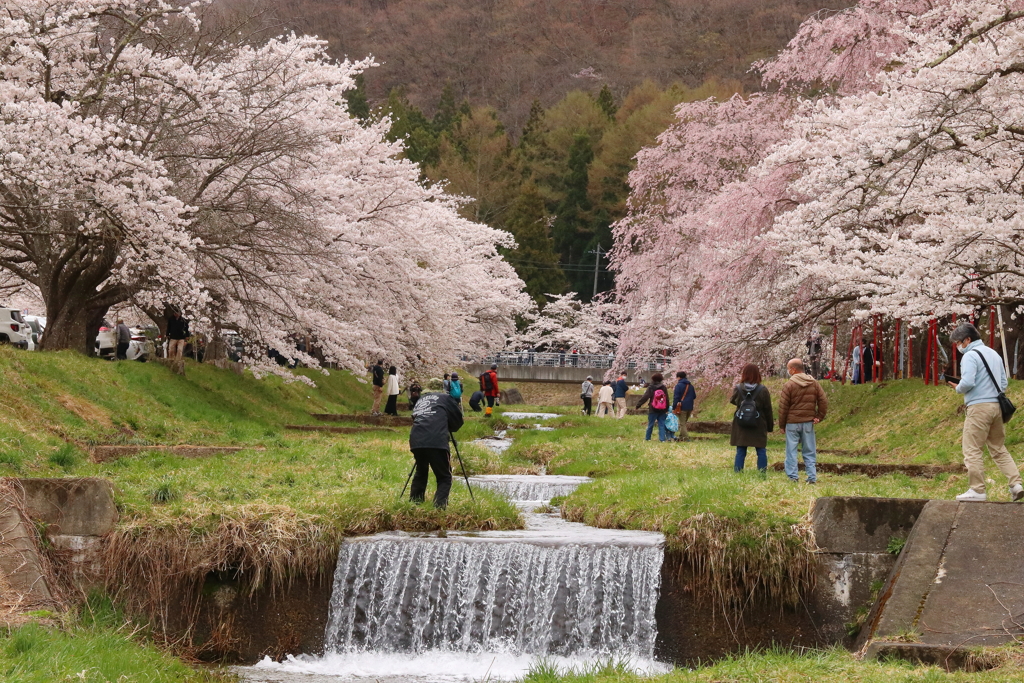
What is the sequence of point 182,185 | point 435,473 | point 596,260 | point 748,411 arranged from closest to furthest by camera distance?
point 435,473 → point 748,411 → point 182,185 → point 596,260

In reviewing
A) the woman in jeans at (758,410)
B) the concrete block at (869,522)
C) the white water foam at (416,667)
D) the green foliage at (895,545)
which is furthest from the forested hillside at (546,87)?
the green foliage at (895,545)

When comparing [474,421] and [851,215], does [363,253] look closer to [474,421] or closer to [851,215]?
[474,421]

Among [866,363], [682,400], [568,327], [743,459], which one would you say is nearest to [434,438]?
[743,459]

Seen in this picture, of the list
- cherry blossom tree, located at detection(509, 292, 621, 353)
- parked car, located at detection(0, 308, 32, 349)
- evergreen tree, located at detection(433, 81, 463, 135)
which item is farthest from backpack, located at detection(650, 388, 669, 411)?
evergreen tree, located at detection(433, 81, 463, 135)

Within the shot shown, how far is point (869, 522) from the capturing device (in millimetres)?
10094

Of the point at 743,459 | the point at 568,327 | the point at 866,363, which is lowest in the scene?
the point at 743,459

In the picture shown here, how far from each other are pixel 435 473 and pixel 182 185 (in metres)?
13.2

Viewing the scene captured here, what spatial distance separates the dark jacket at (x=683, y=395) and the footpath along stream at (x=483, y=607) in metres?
11.9

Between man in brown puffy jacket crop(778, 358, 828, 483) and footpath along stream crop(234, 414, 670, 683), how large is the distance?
11.2ft

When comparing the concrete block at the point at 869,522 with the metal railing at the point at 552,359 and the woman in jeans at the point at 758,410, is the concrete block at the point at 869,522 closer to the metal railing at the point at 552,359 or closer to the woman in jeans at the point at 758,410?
the woman in jeans at the point at 758,410

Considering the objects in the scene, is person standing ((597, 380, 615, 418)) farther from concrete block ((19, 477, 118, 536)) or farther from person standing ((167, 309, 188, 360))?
concrete block ((19, 477, 118, 536))

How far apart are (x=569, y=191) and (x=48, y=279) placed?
55.9 meters

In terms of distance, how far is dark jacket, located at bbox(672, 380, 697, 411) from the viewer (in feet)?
73.4

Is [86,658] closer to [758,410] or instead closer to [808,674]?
[808,674]
